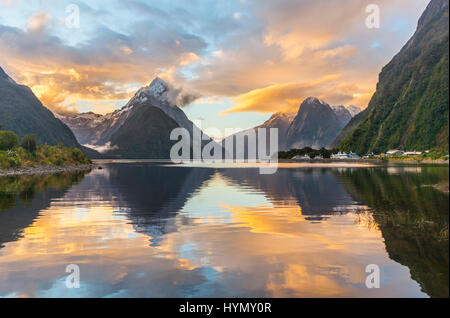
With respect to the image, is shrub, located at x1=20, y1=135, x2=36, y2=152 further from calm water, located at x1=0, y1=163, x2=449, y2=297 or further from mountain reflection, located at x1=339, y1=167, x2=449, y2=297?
mountain reflection, located at x1=339, y1=167, x2=449, y2=297

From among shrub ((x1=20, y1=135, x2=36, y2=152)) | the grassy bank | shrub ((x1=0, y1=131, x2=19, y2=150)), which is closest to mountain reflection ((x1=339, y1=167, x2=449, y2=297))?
the grassy bank

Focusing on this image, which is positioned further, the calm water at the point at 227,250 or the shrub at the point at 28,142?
the shrub at the point at 28,142

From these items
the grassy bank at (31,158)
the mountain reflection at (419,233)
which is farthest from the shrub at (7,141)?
the mountain reflection at (419,233)

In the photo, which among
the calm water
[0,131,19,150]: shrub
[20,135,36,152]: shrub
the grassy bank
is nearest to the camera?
the calm water

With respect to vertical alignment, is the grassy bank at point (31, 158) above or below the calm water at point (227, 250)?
above

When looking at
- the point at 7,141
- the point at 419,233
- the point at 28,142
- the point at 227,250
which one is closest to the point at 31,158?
the point at 28,142

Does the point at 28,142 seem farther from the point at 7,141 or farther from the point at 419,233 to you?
the point at 419,233

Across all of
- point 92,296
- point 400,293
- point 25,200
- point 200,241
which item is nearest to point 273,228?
point 200,241

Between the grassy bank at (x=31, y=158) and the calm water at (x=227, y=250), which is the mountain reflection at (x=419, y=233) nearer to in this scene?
the calm water at (x=227, y=250)

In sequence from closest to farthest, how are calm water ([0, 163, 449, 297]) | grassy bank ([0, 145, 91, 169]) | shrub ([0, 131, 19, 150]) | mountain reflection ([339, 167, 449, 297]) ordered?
calm water ([0, 163, 449, 297]), mountain reflection ([339, 167, 449, 297]), grassy bank ([0, 145, 91, 169]), shrub ([0, 131, 19, 150])

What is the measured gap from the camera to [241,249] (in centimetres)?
2189

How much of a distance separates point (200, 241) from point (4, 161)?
137 m

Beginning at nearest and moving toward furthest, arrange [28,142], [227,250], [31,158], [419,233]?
[227,250]
[419,233]
[31,158]
[28,142]

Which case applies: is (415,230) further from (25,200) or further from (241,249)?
(25,200)
